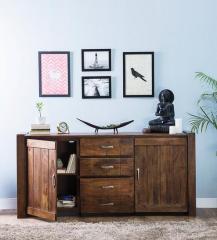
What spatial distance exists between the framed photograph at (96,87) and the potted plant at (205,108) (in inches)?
34.3

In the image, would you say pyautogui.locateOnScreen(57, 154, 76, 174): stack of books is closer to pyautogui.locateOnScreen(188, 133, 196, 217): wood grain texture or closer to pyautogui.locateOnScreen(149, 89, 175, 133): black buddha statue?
pyautogui.locateOnScreen(149, 89, 175, 133): black buddha statue

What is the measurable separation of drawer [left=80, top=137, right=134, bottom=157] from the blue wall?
0.51 meters

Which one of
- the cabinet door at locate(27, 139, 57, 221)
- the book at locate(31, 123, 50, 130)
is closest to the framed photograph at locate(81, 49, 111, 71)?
the book at locate(31, 123, 50, 130)

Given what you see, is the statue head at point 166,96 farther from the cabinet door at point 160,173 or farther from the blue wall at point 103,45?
the cabinet door at point 160,173

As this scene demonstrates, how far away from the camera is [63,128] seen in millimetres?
4707

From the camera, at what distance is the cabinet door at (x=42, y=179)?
4398mm

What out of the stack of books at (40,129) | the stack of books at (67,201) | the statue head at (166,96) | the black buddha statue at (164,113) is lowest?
the stack of books at (67,201)

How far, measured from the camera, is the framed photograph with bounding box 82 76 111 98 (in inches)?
198

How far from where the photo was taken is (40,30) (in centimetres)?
502

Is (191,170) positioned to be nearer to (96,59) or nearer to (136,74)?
(136,74)

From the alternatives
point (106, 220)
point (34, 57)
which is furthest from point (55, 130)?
point (106, 220)

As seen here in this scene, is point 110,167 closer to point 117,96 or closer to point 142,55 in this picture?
point 117,96

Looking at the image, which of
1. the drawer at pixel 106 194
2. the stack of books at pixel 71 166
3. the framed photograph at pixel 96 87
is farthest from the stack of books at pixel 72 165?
the framed photograph at pixel 96 87

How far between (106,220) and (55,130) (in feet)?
3.59
